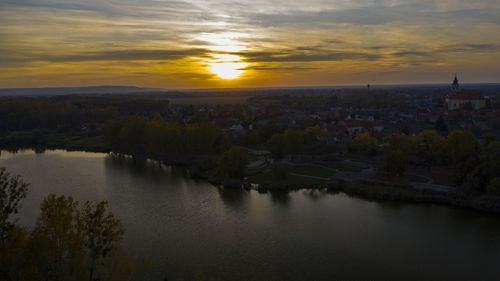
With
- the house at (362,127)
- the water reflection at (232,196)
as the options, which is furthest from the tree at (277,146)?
the house at (362,127)

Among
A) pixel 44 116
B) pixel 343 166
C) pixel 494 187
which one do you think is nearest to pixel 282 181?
pixel 343 166

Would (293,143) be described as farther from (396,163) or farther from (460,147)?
(460,147)

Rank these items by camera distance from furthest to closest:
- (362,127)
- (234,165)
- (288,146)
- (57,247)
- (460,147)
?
(362,127) → (288,146) → (234,165) → (460,147) → (57,247)

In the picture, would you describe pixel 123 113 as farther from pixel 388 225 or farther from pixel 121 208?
pixel 388 225

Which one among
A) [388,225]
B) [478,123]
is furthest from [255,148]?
[478,123]

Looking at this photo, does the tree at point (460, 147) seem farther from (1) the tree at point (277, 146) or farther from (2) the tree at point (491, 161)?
(1) the tree at point (277, 146)

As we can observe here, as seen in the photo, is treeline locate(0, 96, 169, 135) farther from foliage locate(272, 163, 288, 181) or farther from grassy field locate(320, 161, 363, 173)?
grassy field locate(320, 161, 363, 173)

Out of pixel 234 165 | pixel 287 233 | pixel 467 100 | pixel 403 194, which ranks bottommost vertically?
pixel 287 233
